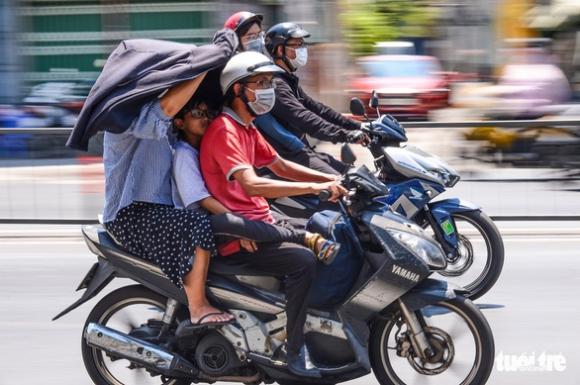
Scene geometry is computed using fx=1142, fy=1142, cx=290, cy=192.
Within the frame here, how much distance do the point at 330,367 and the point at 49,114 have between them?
53.7 ft

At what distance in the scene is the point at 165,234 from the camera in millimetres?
5305

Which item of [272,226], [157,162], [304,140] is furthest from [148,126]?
[304,140]

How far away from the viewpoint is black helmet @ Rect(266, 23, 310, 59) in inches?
295

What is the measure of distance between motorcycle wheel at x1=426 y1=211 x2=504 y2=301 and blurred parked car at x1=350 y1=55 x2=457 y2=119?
13.2 metres

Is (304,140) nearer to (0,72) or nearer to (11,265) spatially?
(11,265)

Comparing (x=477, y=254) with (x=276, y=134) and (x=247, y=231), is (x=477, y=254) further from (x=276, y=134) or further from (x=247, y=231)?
(x=247, y=231)

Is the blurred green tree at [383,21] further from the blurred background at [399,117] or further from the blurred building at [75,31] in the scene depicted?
the blurred building at [75,31]

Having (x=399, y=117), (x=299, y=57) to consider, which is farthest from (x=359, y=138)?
(x=399, y=117)

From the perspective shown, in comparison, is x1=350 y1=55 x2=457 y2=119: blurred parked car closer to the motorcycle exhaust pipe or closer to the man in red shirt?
the man in red shirt

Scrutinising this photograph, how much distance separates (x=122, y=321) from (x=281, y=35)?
267 cm

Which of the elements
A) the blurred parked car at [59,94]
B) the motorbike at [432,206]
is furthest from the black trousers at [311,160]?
the blurred parked car at [59,94]

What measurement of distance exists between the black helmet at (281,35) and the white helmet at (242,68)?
7.25ft

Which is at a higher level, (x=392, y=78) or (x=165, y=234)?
(x=165, y=234)

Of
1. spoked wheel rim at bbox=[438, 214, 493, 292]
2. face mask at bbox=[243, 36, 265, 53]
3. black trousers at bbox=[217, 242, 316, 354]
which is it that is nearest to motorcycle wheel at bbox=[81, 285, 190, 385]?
black trousers at bbox=[217, 242, 316, 354]
